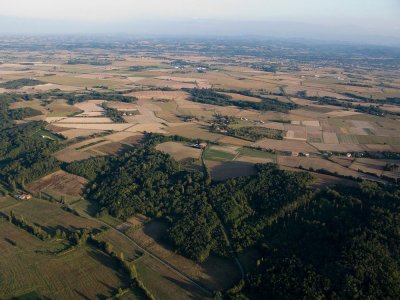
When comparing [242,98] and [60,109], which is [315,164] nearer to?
[242,98]

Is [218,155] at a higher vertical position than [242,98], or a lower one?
higher

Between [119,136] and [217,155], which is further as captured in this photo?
[119,136]

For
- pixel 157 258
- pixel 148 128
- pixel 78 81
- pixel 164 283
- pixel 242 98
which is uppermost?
pixel 242 98

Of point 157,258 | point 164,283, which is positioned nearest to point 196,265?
point 164,283

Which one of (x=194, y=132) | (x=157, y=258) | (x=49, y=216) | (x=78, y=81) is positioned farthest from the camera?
(x=78, y=81)

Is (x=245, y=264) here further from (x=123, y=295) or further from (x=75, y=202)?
(x=75, y=202)

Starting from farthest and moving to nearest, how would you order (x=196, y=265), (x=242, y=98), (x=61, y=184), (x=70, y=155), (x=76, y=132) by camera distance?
(x=242, y=98), (x=76, y=132), (x=70, y=155), (x=61, y=184), (x=196, y=265)
